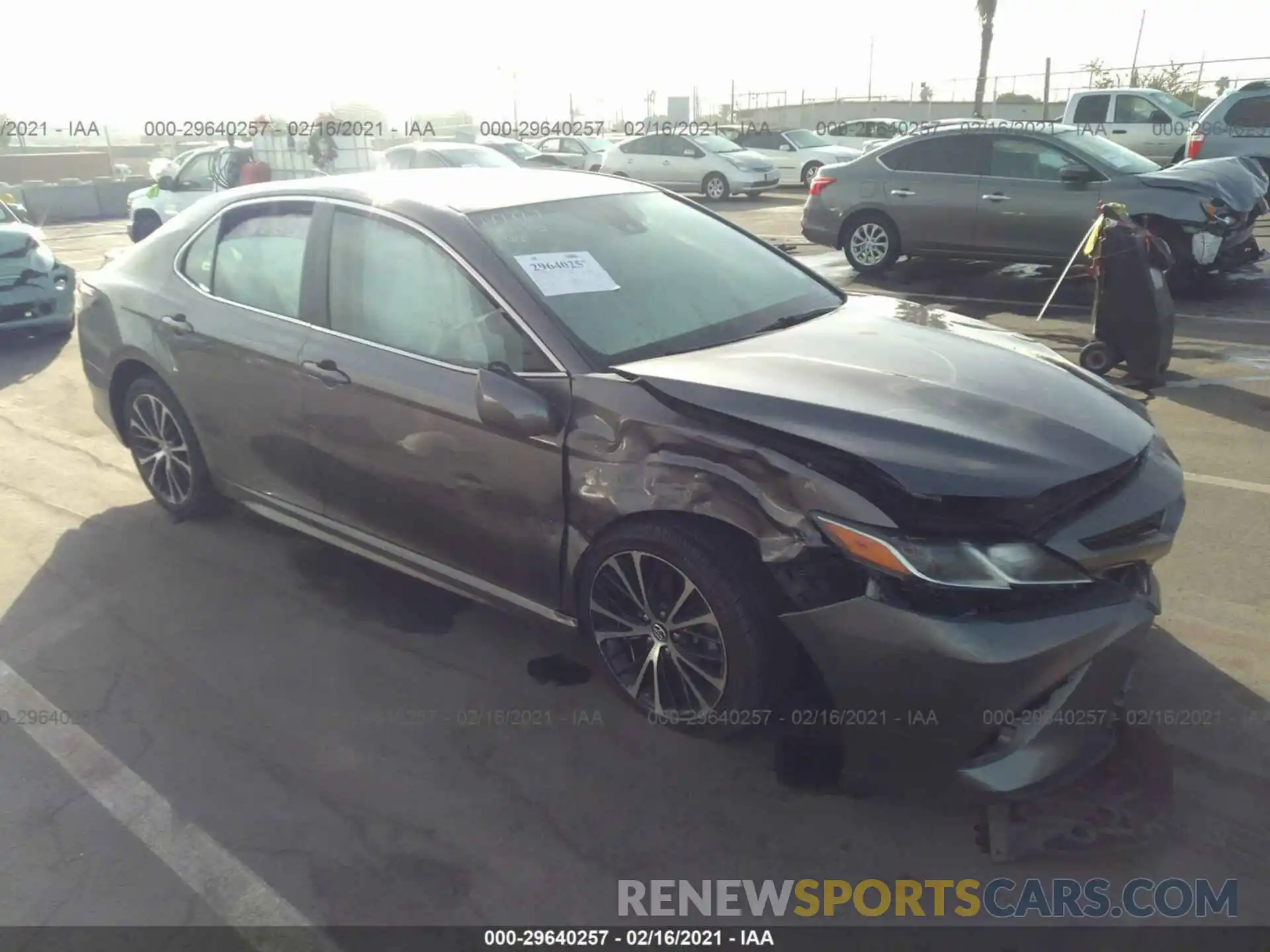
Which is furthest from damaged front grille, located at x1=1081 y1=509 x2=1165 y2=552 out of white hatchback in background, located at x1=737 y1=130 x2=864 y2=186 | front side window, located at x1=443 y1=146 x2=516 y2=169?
white hatchback in background, located at x1=737 y1=130 x2=864 y2=186

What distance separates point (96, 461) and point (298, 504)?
8.45 ft

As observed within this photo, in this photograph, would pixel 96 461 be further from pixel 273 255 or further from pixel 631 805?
pixel 631 805

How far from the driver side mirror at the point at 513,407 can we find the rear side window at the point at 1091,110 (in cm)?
1732

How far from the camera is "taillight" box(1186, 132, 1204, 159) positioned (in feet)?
45.7

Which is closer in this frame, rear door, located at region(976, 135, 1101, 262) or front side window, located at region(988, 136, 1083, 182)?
rear door, located at region(976, 135, 1101, 262)

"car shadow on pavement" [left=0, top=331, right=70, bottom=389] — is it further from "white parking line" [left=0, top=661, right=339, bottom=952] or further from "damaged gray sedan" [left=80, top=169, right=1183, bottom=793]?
"white parking line" [left=0, top=661, right=339, bottom=952]

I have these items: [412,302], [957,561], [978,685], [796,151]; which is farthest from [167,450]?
[796,151]

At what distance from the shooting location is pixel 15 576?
4.49 metres

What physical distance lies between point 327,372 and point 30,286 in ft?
22.4

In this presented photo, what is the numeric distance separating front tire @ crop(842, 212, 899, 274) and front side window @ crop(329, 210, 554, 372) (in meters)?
8.06

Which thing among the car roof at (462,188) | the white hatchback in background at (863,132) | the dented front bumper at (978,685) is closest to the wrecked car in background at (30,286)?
the car roof at (462,188)

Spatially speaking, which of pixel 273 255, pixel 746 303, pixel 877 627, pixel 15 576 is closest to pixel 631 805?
pixel 877 627

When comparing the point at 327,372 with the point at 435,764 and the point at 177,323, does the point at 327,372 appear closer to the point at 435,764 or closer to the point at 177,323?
the point at 177,323

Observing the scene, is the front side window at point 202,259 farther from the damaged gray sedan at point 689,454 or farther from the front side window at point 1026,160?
the front side window at point 1026,160
